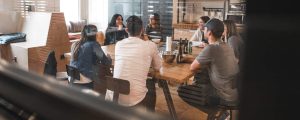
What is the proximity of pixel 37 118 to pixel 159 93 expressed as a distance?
1866mm

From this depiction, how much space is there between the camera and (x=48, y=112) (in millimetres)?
288

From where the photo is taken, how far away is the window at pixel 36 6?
127 inches

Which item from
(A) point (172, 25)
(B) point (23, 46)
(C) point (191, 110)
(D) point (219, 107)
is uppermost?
(A) point (172, 25)

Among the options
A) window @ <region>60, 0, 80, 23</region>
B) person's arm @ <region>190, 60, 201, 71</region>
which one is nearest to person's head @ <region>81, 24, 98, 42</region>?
person's arm @ <region>190, 60, 201, 71</region>

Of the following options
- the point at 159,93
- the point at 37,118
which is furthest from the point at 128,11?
the point at 37,118

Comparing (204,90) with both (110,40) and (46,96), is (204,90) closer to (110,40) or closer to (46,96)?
(110,40)

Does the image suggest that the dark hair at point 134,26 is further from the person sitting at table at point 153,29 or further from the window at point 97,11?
the window at point 97,11

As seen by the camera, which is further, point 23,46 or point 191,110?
point 23,46

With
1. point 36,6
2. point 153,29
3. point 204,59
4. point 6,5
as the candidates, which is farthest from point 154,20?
point 204,59

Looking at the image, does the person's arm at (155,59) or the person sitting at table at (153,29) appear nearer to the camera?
the person's arm at (155,59)

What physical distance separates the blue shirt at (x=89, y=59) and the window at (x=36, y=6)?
66.8 inches

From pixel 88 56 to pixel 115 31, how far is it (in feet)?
2.79

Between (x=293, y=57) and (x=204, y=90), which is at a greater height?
(x=293, y=57)

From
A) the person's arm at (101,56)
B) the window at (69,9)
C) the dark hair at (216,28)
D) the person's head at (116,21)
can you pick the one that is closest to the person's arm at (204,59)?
the dark hair at (216,28)
